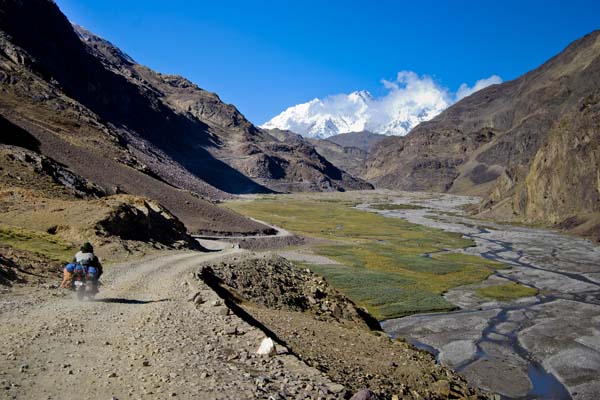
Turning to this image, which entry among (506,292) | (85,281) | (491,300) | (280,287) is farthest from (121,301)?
(506,292)

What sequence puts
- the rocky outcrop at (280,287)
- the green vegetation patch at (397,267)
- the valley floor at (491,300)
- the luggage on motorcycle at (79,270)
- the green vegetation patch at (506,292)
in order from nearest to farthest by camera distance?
1. the luggage on motorcycle at (79,270)
2. the rocky outcrop at (280,287)
3. the valley floor at (491,300)
4. the green vegetation patch at (397,267)
5. the green vegetation patch at (506,292)

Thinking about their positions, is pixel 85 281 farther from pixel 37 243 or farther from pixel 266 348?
pixel 37 243

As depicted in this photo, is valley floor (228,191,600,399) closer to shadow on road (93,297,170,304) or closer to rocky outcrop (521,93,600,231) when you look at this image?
shadow on road (93,297,170,304)

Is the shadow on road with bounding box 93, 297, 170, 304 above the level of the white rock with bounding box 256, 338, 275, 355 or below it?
below

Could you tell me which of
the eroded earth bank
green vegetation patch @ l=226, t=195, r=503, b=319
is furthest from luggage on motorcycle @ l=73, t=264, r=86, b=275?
green vegetation patch @ l=226, t=195, r=503, b=319

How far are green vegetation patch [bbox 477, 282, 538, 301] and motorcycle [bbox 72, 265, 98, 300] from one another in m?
46.2

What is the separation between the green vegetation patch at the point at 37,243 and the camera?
1108 inches

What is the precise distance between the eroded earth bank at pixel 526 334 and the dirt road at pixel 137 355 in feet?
65.9

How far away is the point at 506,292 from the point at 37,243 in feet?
160

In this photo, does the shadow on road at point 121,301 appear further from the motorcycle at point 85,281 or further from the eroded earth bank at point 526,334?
the eroded earth bank at point 526,334

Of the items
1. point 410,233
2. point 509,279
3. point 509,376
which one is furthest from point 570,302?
point 410,233

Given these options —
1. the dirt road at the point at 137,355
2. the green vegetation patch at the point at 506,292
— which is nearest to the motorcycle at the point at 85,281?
the dirt road at the point at 137,355

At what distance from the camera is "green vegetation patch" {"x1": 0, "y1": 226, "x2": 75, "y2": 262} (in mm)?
28141

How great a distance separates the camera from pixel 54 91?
111 meters
